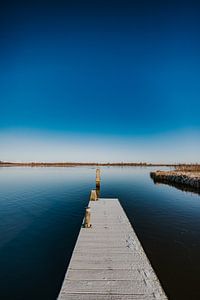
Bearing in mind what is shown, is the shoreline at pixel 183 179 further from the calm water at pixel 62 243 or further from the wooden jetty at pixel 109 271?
the wooden jetty at pixel 109 271

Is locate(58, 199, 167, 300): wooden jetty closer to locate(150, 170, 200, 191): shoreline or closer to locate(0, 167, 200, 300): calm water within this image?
locate(0, 167, 200, 300): calm water

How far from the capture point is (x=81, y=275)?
5520 millimetres

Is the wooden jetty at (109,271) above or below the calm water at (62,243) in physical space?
above

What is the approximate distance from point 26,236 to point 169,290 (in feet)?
26.6

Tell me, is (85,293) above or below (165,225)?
above

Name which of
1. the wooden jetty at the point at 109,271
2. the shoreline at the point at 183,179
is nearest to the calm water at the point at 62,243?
the wooden jetty at the point at 109,271

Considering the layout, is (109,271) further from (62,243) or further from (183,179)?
(183,179)

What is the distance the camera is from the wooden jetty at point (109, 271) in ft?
15.6

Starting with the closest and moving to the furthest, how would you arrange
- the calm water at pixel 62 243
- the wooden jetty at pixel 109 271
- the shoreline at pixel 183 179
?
1. the wooden jetty at pixel 109 271
2. the calm water at pixel 62 243
3. the shoreline at pixel 183 179

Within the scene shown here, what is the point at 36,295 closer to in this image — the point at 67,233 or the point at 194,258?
the point at 67,233

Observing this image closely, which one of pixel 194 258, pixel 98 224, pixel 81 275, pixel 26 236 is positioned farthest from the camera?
pixel 26 236

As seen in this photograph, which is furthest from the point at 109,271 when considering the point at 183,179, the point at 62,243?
the point at 183,179

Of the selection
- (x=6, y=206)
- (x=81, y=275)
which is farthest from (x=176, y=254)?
(x=6, y=206)

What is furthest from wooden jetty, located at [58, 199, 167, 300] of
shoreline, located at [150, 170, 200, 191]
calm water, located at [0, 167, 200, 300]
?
shoreline, located at [150, 170, 200, 191]
